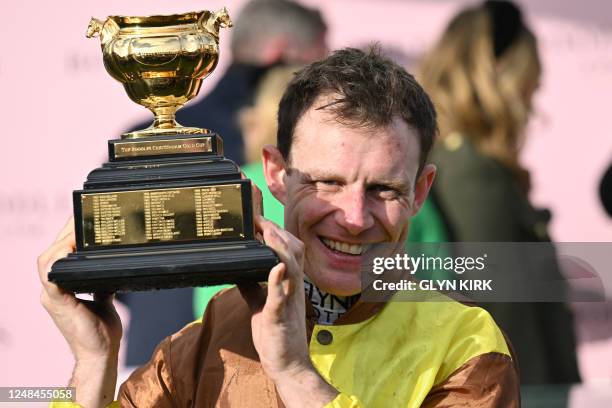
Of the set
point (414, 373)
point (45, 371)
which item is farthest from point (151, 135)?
point (45, 371)

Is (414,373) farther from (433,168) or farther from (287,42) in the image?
(287,42)

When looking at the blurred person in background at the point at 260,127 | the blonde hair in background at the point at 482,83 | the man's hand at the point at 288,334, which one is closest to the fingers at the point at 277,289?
the man's hand at the point at 288,334

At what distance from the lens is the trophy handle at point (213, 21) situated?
353 centimetres

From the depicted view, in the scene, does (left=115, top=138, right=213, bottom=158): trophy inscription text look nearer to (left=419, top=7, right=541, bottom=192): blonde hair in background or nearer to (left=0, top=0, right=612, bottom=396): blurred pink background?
(left=419, top=7, right=541, bottom=192): blonde hair in background

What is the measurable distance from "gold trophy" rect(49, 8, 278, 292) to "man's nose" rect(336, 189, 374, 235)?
0.20 metres

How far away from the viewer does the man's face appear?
3279mm

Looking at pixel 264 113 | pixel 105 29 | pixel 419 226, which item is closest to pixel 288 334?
pixel 105 29

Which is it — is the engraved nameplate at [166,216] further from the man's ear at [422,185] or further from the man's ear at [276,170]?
the man's ear at [422,185]

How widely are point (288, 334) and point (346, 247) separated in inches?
11.4

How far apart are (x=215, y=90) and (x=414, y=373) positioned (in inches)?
137

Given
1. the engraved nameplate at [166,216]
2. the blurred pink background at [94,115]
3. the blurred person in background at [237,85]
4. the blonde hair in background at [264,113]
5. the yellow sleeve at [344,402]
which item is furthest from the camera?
the blurred pink background at [94,115]

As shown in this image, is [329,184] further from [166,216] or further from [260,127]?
[260,127]

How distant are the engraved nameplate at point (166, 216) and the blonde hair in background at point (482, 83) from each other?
9.27 ft

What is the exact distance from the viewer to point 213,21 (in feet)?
11.6
